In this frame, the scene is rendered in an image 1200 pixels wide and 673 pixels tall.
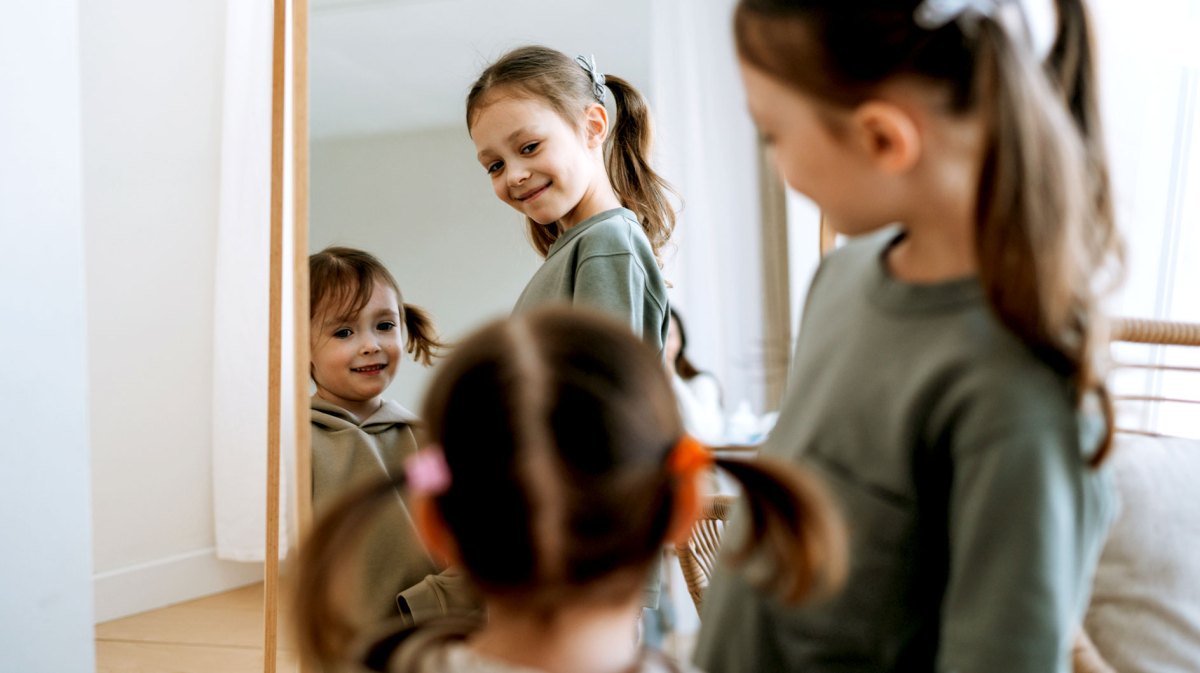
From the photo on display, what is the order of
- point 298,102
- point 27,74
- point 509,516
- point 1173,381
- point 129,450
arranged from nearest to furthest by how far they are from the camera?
point 509,516 < point 298,102 < point 27,74 < point 1173,381 < point 129,450

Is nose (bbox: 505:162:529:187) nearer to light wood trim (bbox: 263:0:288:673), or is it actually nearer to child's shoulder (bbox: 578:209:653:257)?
child's shoulder (bbox: 578:209:653:257)

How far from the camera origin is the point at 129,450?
2646 millimetres

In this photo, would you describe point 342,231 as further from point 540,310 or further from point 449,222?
point 540,310

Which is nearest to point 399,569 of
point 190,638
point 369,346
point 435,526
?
point 369,346

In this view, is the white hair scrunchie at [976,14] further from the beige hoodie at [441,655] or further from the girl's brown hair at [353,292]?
the girl's brown hair at [353,292]

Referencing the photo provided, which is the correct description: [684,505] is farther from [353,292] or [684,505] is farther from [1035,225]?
[353,292]

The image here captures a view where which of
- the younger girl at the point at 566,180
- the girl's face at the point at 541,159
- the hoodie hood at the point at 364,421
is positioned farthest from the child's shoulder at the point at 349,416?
the girl's face at the point at 541,159

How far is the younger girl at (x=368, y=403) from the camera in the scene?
1478 mm

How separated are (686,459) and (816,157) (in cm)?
24

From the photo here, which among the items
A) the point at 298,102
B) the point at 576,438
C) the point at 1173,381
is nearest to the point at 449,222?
the point at 298,102

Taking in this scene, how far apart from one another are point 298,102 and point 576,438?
3.42 feet

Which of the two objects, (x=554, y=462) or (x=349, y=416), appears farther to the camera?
(x=349, y=416)

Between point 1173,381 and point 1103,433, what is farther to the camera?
point 1173,381

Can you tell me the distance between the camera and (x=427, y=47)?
1.59 meters
